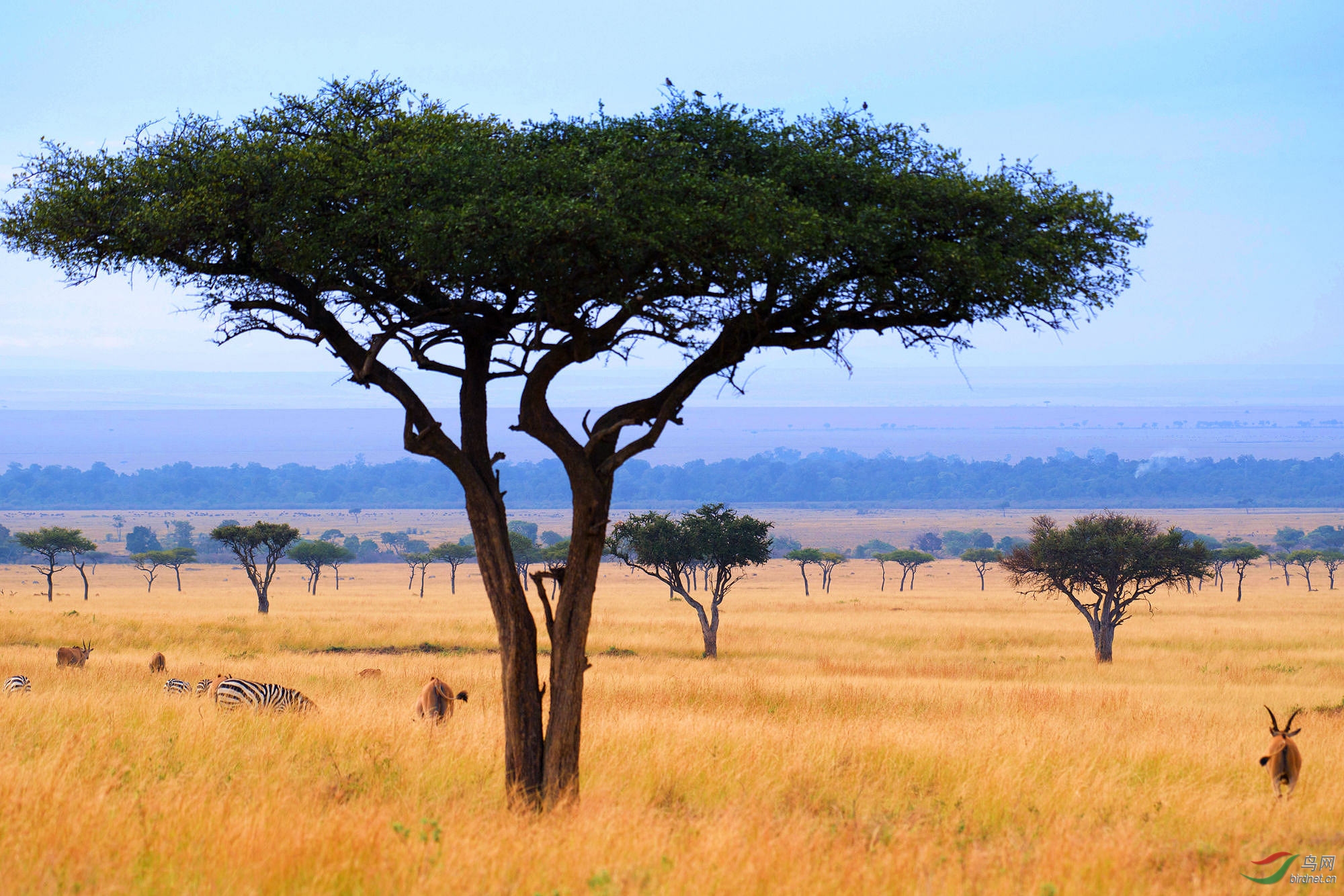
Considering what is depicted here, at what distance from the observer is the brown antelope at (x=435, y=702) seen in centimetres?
1432

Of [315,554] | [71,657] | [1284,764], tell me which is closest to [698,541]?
[71,657]

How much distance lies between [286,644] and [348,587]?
220ft

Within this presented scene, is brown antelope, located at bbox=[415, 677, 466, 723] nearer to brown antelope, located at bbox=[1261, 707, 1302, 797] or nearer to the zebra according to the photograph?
the zebra

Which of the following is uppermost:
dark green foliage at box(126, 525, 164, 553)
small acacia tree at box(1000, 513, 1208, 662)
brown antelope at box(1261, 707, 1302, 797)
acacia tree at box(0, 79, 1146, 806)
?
acacia tree at box(0, 79, 1146, 806)

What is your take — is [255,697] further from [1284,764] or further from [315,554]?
[315,554]

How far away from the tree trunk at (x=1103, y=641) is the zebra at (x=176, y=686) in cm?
2800

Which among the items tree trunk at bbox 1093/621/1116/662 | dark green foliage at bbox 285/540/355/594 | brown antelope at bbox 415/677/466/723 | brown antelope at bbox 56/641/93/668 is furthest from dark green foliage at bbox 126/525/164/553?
brown antelope at bbox 415/677/466/723

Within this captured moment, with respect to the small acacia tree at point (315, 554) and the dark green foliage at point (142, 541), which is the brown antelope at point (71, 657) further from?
the dark green foliage at point (142, 541)
